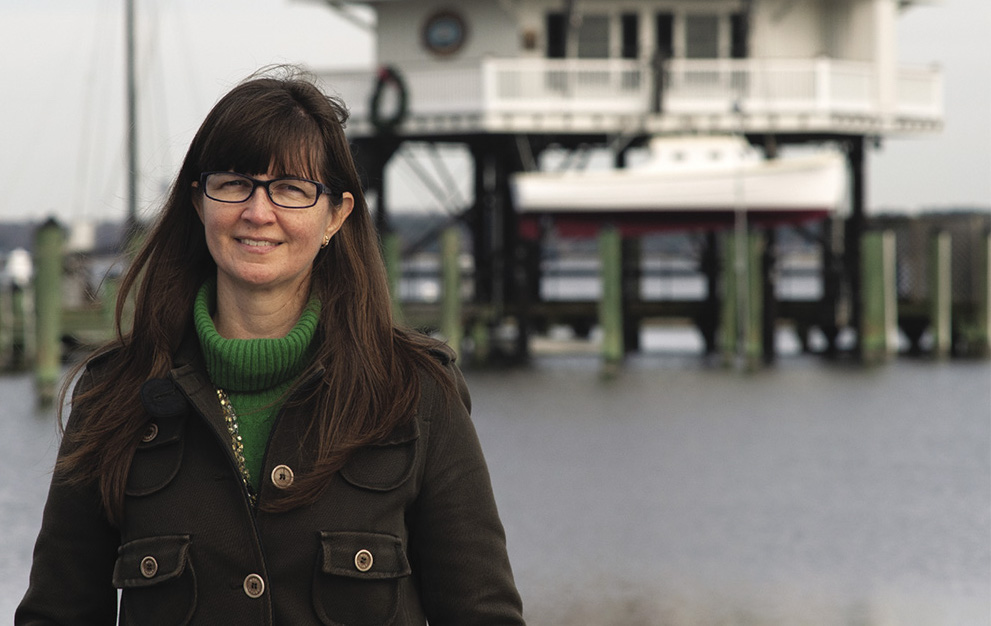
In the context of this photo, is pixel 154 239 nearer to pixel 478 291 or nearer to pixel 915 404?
pixel 915 404

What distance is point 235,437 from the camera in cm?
321

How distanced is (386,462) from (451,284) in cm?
2528

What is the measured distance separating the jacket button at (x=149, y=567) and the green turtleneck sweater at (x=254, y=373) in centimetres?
24

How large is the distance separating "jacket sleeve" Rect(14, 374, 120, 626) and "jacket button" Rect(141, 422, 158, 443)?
153 mm

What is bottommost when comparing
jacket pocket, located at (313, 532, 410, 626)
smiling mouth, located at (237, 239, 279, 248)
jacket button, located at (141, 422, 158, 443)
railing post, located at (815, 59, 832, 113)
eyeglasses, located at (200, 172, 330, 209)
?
jacket pocket, located at (313, 532, 410, 626)

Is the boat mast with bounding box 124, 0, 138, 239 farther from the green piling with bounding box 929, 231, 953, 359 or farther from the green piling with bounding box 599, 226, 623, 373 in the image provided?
the green piling with bounding box 929, 231, 953, 359

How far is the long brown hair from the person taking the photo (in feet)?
10.4

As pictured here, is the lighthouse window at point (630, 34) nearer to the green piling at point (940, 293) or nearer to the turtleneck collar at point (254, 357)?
the green piling at point (940, 293)

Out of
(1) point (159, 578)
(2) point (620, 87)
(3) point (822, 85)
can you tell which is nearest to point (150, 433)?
(1) point (159, 578)

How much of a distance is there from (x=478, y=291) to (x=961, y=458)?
14284 mm

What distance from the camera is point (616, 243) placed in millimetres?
27422

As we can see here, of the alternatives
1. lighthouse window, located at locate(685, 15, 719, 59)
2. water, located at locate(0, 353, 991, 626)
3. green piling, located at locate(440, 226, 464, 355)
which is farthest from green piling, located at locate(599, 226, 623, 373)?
lighthouse window, located at locate(685, 15, 719, 59)

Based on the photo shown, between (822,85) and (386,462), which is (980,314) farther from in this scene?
(386,462)

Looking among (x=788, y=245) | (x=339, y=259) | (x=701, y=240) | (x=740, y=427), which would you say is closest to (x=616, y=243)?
(x=740, y=427)
